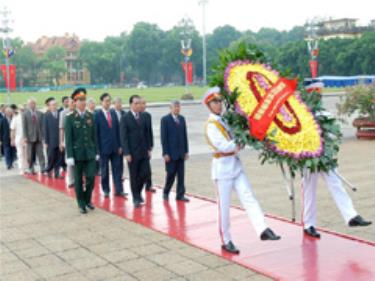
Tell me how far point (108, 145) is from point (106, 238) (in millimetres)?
2945

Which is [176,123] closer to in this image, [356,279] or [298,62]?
[356,279]

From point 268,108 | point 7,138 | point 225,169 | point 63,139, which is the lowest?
point 7,138

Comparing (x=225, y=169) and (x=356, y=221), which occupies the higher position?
(x=225, y=169)

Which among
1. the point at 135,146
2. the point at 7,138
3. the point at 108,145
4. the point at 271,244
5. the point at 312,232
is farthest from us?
the point at 7,138

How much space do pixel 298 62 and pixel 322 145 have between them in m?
74.6

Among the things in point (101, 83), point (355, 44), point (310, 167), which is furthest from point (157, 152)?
point (101, 83)

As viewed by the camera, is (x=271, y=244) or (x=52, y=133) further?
(x=52, y=133)

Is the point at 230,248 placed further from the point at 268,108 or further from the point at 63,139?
the point at 63,139

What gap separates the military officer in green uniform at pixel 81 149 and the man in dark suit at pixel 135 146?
519 millimetres

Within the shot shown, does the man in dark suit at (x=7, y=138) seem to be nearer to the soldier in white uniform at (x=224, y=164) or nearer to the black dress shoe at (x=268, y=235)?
the soldier in white uniform at (x=224, y=164)

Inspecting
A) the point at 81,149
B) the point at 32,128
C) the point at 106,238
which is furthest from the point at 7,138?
the point at 106,238

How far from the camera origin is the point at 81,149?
827 centimetres

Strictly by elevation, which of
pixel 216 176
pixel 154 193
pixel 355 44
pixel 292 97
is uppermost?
pixel 355 44

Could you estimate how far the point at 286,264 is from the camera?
→ 538cm
